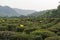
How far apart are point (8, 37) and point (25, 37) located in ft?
4.96

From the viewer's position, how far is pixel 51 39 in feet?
56.1

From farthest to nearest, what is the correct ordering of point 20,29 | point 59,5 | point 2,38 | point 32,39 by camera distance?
point 59,5, point 20,29, point 2,38, point 32,39

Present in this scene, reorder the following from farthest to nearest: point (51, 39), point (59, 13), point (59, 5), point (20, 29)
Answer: point (59, 5) → point (59, 13) → point (20, 29) → point (51, 39)

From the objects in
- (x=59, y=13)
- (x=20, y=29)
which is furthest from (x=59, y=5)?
(x=20, y=29)

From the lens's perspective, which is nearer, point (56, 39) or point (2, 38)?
point (56, 39)

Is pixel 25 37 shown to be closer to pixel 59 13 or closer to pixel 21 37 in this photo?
pixel 21 37

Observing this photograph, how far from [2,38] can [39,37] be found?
3507mm

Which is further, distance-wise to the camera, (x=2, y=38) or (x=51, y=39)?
(x=2, y=38)

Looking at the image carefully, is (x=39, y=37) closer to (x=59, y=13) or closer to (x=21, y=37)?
(x=21, y=37)

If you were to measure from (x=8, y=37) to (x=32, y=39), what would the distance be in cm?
235

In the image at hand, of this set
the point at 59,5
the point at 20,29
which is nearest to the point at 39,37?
the point at 20,29

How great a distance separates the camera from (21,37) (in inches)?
779

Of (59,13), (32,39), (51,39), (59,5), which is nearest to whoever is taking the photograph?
(51,39)

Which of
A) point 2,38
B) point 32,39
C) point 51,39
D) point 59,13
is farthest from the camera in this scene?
point 59,13
